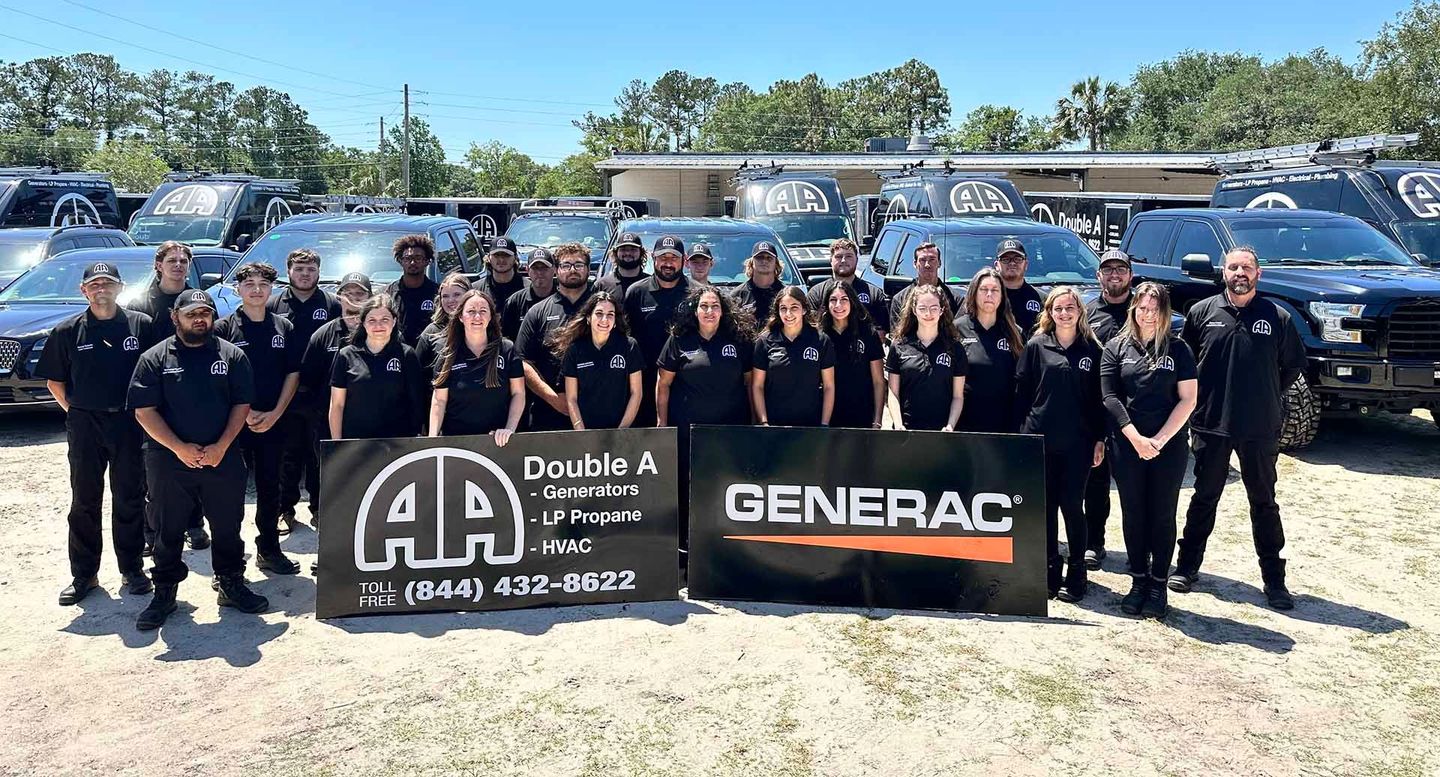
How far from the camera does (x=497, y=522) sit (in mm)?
5223

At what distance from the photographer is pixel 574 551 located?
209 inches

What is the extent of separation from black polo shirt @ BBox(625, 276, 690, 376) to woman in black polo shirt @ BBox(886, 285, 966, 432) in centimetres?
152

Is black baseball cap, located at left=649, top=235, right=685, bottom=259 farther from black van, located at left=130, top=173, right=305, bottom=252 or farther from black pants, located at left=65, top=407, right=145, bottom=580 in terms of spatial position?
black van, located at left=130, top=173, right=305, bottom=252

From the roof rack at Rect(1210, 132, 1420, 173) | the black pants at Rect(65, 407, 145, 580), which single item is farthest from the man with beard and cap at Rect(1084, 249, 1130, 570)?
→ the roof rack at Rect(1210, 132, 1420, 173)

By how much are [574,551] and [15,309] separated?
296 inches

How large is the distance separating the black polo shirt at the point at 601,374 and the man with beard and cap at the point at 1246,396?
→ 3175 mm

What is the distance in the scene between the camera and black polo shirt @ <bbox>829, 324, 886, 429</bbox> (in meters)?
5.83

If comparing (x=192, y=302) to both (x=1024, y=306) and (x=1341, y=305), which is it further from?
(x=1341, y=305)

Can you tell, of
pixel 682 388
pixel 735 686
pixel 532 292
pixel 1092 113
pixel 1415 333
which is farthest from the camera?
pixel 1092 113

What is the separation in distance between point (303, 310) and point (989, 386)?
4378 mm

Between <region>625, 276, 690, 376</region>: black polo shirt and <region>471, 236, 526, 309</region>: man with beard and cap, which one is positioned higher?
<region>471, 236, 526, 309</region>: man with beard and cap

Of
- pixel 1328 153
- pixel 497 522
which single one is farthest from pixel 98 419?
pixel 1328 153

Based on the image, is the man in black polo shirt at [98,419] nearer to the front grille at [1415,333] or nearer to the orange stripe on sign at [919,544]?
the orange stripe on sign at [919,544]

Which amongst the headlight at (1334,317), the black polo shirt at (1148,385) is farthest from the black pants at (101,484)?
the headlight at (1334,317)
